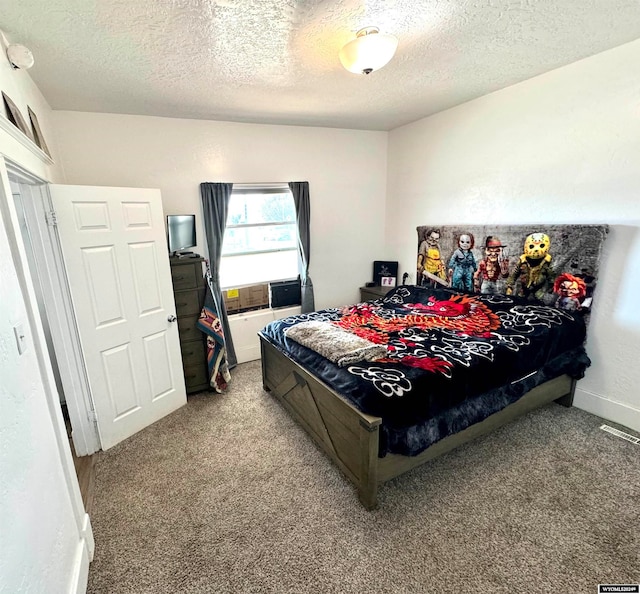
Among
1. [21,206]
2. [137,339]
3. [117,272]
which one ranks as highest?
[21,206]

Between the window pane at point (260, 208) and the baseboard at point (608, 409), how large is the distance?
10.7 ft

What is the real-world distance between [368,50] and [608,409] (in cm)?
307

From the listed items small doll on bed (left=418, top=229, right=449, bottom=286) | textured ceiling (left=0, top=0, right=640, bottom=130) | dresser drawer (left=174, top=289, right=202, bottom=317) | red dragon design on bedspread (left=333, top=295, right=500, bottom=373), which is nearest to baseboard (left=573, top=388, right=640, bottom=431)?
red dragon design on bedspread (left=333, top=295, right=500, bottom=373)

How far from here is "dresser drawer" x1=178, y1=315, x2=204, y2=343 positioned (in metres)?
3.01

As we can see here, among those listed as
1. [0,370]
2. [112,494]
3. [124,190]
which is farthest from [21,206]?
[112,494]

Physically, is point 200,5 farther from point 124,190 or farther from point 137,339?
point 137,339

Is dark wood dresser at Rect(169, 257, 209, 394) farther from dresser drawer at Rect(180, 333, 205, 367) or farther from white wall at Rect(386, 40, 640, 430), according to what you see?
white wall at Rect(386, 40, 640, 430)

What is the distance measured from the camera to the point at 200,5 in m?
1.56

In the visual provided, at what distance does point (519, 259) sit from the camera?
9.47 feet

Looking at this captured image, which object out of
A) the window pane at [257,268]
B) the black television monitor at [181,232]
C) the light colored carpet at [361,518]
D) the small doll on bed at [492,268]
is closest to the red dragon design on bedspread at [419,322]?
the small doll on bed at [492,268]

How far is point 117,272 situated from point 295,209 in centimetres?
203

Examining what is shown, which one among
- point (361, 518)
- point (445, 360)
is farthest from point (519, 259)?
point (361, 518)

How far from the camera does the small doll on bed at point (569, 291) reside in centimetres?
255

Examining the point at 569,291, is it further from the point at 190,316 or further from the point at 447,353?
the point at 190,316
